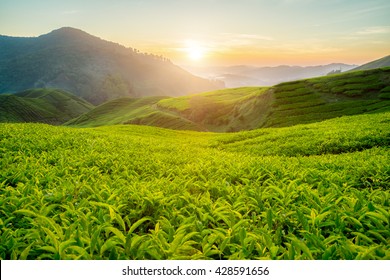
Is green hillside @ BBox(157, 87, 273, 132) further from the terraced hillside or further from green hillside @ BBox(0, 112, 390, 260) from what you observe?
green hillside @ BBox(0, 112, 390, 260)

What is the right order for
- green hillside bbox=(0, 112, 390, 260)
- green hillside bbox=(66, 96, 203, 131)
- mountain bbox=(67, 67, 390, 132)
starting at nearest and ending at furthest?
green hillside bbox=(0, 112, 390, 260) → mountain bbox=(67, 67, 390, 132) → green hillside bbox=(66, 96, 203, 131)

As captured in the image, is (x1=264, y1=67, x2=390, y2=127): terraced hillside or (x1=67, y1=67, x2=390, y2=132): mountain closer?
(x1=264, y1=67, x2=390, y2=127): terraced hillside

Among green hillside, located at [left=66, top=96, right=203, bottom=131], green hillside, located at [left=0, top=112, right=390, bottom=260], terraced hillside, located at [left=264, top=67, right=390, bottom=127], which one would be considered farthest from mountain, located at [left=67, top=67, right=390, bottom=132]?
green hillside, located at [left=0, top=112, right=390, bottom=260]

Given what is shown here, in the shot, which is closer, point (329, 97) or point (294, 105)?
point (294, 105)

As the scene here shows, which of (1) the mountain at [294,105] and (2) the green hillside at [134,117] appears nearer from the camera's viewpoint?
(1) the mountain at [294,105]

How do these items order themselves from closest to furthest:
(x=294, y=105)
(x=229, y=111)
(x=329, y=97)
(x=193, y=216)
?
(x=193, y=216), (x=294, y=105), (x=329, y=97), (x=229, y=111)

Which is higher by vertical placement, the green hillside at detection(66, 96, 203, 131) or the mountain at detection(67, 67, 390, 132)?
the mountain at detection(67, 67, 390, 132)

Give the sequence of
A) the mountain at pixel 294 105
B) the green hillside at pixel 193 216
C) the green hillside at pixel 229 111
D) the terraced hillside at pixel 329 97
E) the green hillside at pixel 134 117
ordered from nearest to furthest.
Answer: the green hillside at pixel 193 216 < the terraced hillside at pixel 329 97 < the mountain at pixel 294 105 < the green hillside at pixel 229 111 < the green hillside at pixel 134 117

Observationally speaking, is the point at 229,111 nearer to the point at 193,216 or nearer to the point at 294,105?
the point at 294,105

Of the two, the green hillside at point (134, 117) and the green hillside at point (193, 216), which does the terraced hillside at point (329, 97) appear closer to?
the green hillside at point (134, 117)

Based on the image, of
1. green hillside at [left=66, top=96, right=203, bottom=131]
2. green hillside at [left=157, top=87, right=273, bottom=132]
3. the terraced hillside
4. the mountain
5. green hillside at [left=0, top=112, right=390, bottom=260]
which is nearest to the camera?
green hillside at [left=0, top=112, right=390, bottom=260]

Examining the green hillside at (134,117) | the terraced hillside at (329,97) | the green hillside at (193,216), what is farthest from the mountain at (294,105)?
the green hillside at (193,216)

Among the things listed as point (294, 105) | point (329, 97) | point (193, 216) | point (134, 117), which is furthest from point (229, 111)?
point (193, 216)

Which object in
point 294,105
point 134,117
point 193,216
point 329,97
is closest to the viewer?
point 193,216
